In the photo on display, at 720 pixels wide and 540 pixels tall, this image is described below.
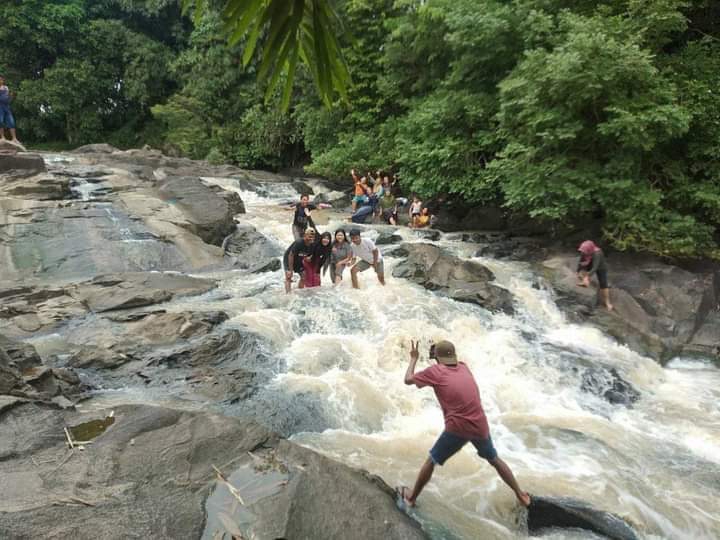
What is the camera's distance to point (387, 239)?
12.7 meters

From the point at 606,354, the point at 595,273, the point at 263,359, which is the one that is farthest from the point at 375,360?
the point at 595,273

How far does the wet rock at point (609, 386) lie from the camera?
7.12 meters

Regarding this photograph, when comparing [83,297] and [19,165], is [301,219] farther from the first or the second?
[19,165]

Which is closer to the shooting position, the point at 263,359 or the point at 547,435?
the point at 547,435

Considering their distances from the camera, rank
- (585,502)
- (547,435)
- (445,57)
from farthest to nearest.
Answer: (445,57)
(547,435)
(585,502)

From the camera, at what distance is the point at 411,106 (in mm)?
16953

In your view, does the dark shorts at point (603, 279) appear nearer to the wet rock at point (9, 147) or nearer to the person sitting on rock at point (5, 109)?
the person sitting on rock at point (5, 109)

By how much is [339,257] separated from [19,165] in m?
10.3

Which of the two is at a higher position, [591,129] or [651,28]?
[651,28]

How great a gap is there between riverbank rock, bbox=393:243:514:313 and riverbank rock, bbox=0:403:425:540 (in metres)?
5.75

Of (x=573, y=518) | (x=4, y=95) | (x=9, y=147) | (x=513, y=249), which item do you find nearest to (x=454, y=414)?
(x=573, y=518)

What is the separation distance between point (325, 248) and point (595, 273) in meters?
5.38

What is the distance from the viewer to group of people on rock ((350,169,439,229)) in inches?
591

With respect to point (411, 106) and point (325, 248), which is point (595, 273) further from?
point (411, 106)
